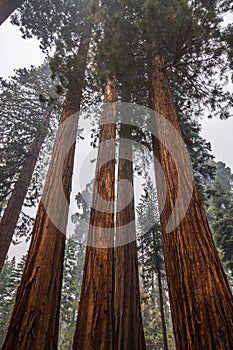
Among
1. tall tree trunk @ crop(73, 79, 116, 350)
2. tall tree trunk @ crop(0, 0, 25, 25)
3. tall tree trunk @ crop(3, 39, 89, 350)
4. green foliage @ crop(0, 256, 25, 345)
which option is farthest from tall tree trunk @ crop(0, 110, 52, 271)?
green foliage @ crop(0, 256, 25, 345)

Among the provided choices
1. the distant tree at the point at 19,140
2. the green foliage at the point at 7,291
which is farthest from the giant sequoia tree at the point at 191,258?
the green foliage at the point at 7,291

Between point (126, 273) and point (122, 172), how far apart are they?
7.97 feet

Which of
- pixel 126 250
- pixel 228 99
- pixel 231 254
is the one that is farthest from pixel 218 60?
pixel 231 254

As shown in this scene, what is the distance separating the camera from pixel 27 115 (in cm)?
1060

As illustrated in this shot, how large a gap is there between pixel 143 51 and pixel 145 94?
115 centimetres

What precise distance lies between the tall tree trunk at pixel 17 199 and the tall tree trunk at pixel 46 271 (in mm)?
4332

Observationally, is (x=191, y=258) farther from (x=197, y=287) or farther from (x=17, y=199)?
(x=17, y=199)

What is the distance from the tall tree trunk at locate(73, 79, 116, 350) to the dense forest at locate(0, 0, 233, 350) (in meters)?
0.02

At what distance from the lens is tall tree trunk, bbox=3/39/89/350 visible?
2564 mm

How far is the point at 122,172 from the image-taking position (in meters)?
6.00

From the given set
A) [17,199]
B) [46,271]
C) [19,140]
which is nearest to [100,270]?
[46,271]

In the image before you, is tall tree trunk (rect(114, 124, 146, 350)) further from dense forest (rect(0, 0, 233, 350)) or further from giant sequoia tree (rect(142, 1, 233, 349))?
giant sequoia tree (rect(142, 1, 233, 349))

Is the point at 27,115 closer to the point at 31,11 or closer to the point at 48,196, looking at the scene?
the point at 31,11

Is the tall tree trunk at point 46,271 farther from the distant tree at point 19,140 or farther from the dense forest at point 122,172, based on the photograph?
the distant tree at point 19,140
